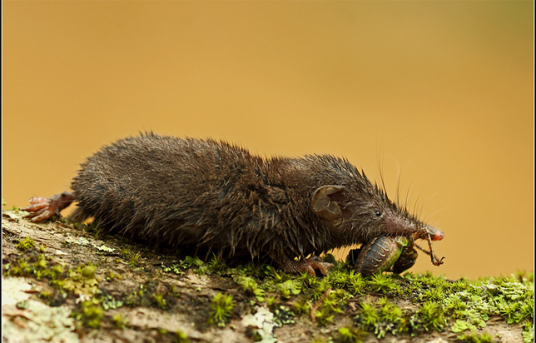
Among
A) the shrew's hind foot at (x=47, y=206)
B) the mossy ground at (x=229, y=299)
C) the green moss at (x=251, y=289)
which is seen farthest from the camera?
the shrew's hind foot at (x=47, y=206)

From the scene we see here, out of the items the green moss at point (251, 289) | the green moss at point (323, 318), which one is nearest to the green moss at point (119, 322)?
the green moss at point (251, 289)

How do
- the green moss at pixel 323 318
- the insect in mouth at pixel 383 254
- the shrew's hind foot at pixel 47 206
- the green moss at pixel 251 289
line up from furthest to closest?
the shrew's hind foot at pixel 47 206 → the insect in mouth at pixel 383 254 → the green moss at pixel 251 289 → the green moss at pixel 323 318

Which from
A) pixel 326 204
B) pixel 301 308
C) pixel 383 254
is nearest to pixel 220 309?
pixel 301 308

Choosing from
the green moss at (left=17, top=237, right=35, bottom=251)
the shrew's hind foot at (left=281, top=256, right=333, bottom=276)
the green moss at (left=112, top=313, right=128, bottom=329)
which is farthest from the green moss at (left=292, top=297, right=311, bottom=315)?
the green moss at (left=17, top=237, right=35, bottom=251)

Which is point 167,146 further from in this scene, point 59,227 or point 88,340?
point 88,340

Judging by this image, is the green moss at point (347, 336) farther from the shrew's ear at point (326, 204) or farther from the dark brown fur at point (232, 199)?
the shrew's ear at point (326, 204)

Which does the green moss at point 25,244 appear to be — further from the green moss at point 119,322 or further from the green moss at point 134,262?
the green moss at point 119,322

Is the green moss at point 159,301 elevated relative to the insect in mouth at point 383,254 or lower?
lower

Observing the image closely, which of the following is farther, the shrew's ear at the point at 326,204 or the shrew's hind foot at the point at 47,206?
the shrew's hind foot at the point at 47,206

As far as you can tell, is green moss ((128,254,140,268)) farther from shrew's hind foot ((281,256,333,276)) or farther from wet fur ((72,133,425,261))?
shrew's hind foot ((281,256,333,276))

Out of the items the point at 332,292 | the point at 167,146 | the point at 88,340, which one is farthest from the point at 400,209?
the point at 88,340

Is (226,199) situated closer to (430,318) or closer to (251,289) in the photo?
(251,289)

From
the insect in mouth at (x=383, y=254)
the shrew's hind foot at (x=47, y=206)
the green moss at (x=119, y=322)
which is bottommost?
the green moss at (x=119, y=322)
